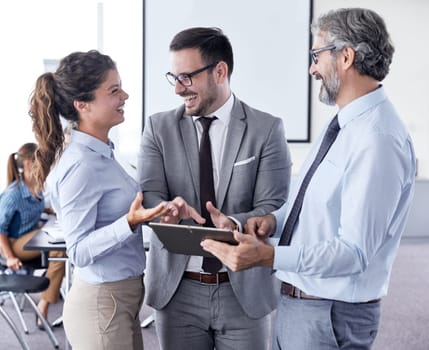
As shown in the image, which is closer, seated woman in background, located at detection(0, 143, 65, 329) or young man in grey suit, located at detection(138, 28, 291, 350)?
young man in grey suit, located at detection(138, 28, 291, 350)

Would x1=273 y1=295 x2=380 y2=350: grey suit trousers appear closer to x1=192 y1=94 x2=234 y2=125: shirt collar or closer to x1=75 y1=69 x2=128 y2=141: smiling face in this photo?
x1=192 y1=94 x2=234 y2=125: shirt collar

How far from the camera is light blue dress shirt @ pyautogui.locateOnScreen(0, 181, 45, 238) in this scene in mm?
4129

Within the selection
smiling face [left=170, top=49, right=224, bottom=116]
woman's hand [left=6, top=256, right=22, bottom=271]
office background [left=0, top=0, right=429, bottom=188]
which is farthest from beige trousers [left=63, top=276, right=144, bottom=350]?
office background [left=0, top=0, right=429, bottom=188]

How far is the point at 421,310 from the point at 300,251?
364cm

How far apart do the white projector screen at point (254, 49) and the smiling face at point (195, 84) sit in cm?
413

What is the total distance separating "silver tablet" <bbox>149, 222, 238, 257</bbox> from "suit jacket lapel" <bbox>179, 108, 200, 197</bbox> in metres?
0.34

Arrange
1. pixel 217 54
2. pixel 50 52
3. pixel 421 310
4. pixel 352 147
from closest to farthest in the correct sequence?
pixel 352 147, pixel 217 54, pixel 421 310, pixel 50 52

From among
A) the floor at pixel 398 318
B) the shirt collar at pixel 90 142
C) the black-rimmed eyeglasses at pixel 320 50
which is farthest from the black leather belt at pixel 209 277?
the floor at pixel 398 318

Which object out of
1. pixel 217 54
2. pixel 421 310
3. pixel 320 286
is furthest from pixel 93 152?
pixel 421 310

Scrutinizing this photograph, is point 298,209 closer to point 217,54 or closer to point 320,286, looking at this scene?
point 320,286

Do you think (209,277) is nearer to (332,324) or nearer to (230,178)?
(230,178)

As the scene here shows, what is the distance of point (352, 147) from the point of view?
5.07ft

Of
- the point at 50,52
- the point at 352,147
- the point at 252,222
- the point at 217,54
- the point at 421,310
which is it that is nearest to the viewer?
the point at 352,147

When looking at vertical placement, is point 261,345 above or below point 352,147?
below
